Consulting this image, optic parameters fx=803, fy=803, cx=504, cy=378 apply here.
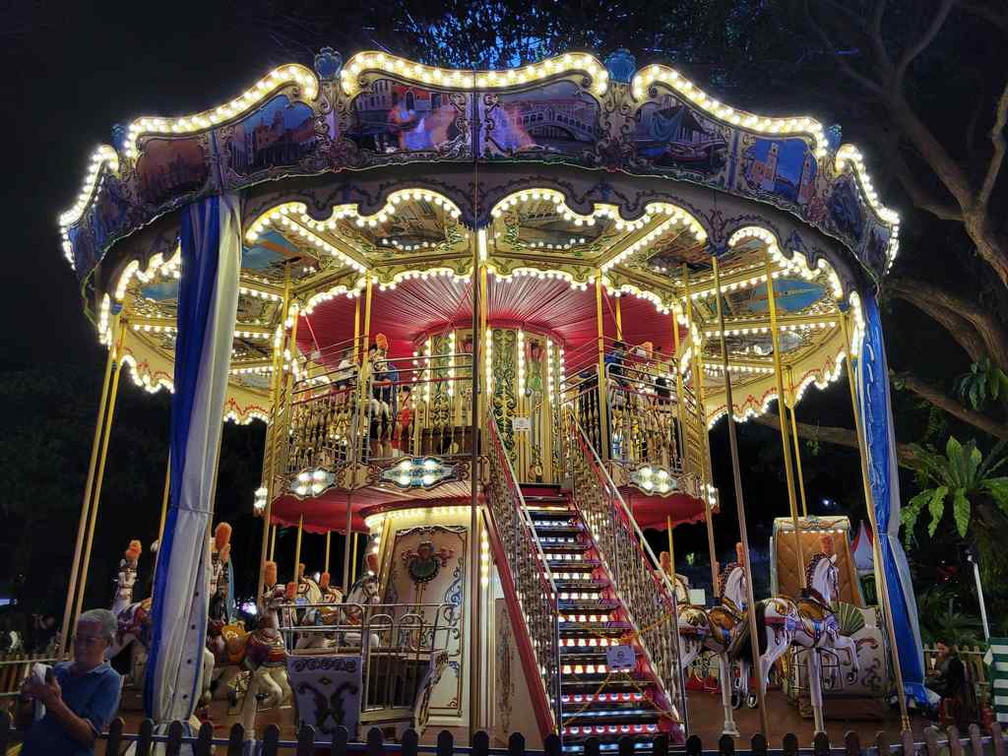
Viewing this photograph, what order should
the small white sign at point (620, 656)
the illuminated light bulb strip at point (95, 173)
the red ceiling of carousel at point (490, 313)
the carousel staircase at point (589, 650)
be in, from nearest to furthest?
the small white sign at point (620, 656) → the carousel staircase at point (589, 650) → the illuminated light bulb strip at point (95, 173) → the red ceiling of carousel at point (490, 313)

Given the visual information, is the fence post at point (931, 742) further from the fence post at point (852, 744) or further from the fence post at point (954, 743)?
the fence post at point (852, 744)

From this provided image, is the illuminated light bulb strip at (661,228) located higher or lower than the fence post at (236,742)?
higher

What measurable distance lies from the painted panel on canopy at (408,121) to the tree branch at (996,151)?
419 inches

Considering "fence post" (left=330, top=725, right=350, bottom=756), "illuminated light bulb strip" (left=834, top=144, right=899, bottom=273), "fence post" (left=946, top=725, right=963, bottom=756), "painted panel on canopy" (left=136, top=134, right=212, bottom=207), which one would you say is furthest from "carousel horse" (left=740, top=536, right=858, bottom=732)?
"painted panel on canopy" (left=136, top=134, right=212, bottom=207)

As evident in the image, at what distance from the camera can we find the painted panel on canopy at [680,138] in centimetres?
719

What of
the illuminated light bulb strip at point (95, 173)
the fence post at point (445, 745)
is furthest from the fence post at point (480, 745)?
the illuminated light bulb strip at point (95, 173)

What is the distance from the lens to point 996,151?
45.1 ft

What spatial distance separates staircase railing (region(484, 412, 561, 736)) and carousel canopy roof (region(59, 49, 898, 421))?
2556 millimetres

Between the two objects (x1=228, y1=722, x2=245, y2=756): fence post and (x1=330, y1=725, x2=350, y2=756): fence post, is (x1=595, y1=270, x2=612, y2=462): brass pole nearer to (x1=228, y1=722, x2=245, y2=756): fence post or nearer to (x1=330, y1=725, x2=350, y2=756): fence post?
(x1=330, y1=725, x2=350, y2=756): fence post

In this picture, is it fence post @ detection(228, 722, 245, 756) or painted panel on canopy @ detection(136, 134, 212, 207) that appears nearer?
A: fence post @ detection(228, 722, 245, 756)

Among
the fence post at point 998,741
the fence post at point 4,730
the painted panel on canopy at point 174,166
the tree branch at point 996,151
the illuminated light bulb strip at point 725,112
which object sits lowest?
the fence post at point 998,741

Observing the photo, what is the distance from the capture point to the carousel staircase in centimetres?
639

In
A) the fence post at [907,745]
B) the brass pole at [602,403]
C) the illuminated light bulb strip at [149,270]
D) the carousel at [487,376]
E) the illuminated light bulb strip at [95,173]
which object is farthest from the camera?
the brass pole at [602,403]

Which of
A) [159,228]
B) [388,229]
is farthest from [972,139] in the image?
[159,228]
